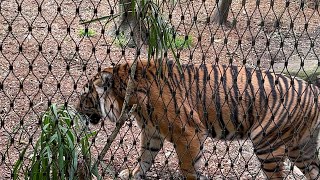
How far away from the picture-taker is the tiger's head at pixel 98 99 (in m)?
4.01

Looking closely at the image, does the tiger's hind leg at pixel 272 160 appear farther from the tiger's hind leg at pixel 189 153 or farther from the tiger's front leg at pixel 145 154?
the tiger's front leg at pixel 145 154

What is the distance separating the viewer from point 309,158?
4129 mm

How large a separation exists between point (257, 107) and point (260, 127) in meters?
0.12

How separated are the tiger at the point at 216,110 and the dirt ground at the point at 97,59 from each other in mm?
142

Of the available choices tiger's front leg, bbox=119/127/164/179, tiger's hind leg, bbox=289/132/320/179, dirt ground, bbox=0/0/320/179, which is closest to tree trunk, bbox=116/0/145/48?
dirt ground, bbox=0/0/320/179

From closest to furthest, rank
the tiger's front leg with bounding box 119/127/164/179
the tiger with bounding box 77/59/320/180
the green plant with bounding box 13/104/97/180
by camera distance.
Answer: the green plant with bounding box 13/104/97/180 < the tiger with bounding box 77/59/320/180 < the tiger's front leg with bounding box 119/127/164/179

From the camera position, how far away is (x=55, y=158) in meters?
2.97

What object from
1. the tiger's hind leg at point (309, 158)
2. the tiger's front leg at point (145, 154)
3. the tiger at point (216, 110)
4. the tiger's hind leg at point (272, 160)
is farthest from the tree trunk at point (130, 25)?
the tiger's hind leg at point (309, 158)

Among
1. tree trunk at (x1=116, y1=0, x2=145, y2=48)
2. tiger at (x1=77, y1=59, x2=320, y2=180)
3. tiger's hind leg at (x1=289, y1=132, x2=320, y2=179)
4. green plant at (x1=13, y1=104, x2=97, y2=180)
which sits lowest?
tiger's hind leg at (x1=289, y1=132, x2=320, y2=179)

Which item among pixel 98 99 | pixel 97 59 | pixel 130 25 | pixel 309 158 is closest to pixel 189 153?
pixel 98 99

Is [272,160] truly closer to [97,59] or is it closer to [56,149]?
[56,149]

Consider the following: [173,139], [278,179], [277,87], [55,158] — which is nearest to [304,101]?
[277,87]

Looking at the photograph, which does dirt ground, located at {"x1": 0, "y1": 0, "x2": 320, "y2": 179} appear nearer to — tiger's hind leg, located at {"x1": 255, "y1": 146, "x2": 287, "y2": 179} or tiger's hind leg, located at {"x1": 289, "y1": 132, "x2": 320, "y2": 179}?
tiger's hind leg, located at {"x1": 255, "y1": 146, "x2": 287, "y2": 179}

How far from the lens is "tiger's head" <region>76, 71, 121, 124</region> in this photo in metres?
4.01
